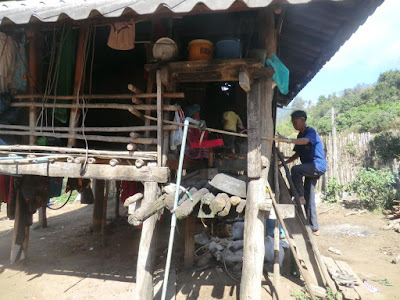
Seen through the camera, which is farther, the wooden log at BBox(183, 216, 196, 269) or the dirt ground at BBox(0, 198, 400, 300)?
the wooden log at BBox(183, 216, 196, 269)

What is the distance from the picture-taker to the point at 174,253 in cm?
634

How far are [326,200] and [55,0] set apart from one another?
1099 cm

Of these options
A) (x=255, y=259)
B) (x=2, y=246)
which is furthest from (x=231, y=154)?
(x=2, y=246)

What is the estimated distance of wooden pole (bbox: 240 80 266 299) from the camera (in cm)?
329

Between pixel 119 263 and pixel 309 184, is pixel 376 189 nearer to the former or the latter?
pixel 309 184

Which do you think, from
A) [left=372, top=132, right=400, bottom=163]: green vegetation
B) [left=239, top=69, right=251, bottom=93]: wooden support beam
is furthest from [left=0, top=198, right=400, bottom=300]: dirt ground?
[left=239, top=69, right=251, bottom=93]: wooden support beam

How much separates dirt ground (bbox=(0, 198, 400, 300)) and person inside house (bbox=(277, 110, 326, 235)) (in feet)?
4.47

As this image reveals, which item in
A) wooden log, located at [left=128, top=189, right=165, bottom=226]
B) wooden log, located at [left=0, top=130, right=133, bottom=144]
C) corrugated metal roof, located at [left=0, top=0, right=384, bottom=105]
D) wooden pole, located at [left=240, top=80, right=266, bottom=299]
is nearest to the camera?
corrugated metal roof, located at [left=0, top=0, right=384, bottom=105]

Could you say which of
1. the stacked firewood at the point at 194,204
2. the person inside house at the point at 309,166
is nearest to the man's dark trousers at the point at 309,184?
the person inside house at the point at 309,166

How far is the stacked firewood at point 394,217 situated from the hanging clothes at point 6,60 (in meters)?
9.93

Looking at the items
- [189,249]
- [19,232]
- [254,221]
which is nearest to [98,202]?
[19,232]

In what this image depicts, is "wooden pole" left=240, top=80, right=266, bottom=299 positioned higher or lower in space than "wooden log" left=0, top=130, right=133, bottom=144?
lower

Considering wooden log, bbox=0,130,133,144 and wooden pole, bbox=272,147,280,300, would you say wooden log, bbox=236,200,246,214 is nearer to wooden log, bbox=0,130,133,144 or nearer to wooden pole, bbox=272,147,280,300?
wooden pole, bbox=272,147,280,300

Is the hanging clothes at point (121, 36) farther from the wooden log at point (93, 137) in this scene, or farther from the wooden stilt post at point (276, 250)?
the wooden stilt post at point (276, 250)
